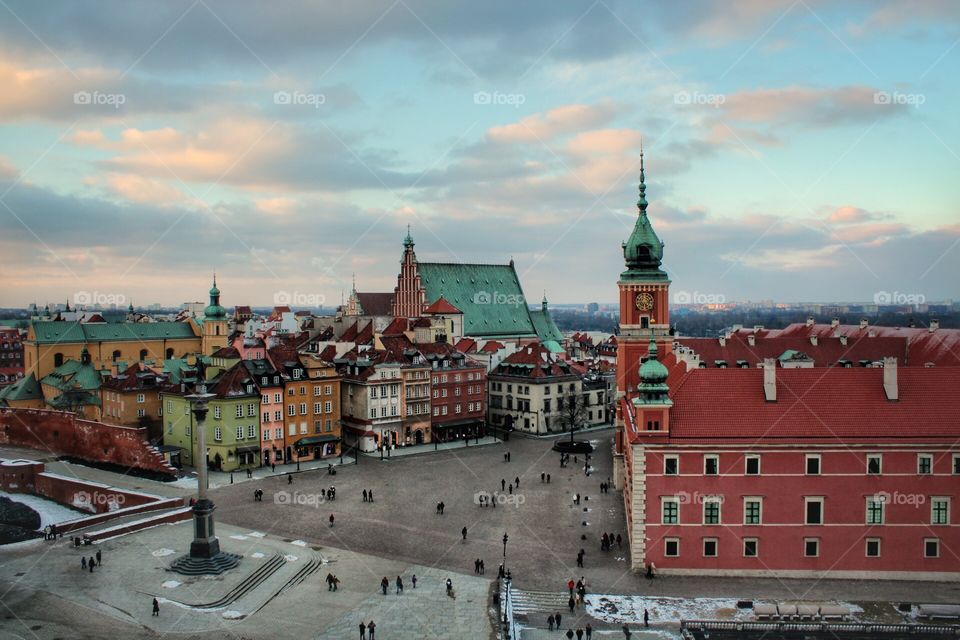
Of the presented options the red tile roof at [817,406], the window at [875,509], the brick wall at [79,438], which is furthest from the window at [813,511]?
the brick wall at [79,438]

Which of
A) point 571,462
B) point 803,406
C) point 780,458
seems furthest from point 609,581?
point 571,462

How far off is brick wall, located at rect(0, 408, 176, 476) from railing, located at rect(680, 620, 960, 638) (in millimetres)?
41524

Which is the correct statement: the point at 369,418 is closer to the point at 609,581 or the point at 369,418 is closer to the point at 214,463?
the point at 214,463

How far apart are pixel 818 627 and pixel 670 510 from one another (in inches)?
334

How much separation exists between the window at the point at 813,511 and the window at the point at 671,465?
623 cm

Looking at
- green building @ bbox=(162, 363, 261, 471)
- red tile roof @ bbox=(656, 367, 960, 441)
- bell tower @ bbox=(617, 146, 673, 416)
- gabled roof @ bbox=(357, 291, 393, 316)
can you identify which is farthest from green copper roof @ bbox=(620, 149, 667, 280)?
gabled roof @ bbox=(357, 291, 393, 316)

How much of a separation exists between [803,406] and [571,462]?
99.1 ft

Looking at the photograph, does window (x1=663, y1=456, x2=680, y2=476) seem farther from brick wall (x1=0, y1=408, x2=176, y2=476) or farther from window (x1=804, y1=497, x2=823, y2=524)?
brick wall (x1=0, y1=408, x2=176, y2=476)

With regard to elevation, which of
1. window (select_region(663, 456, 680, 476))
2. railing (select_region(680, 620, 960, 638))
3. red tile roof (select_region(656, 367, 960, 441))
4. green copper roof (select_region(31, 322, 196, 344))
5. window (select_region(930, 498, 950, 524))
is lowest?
railing (select_region(680, 620, 960, 638))

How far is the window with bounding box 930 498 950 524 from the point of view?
39.7 m

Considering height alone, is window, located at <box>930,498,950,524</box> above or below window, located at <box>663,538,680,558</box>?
above

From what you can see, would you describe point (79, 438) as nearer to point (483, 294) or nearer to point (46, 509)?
point (46, 509)

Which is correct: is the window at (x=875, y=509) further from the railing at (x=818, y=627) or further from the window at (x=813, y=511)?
the railing at (x=818, y=627)

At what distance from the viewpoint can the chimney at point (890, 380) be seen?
1635 inches
